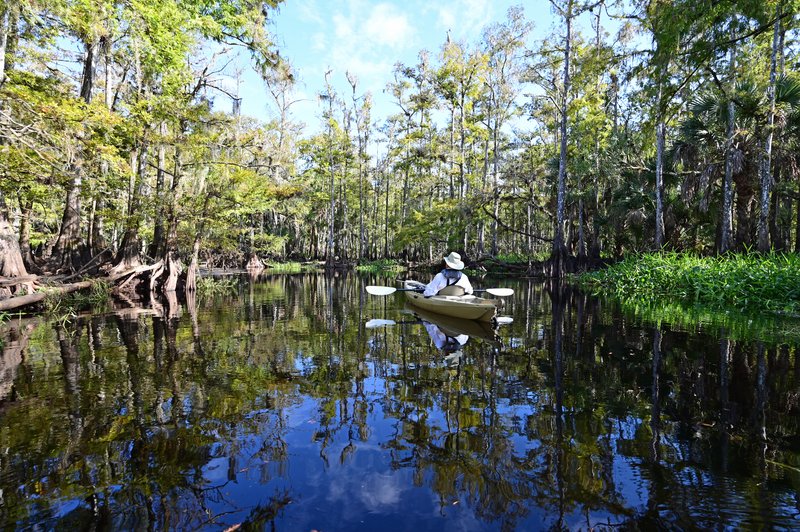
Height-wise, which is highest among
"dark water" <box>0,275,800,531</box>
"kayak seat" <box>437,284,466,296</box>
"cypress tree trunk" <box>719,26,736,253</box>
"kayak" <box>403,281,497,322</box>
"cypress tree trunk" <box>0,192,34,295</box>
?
"cypress tree trunk" <box>719,26,736,253</box>

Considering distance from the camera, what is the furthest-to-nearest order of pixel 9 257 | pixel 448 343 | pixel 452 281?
pixel 9 257 → pixel 452 281 → pixel 448 343

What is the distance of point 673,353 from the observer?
632 cm

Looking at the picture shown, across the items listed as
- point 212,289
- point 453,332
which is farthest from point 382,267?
point 453,332

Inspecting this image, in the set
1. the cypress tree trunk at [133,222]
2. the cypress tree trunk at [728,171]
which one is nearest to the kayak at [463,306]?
the cypress tree trunk at [133,222]

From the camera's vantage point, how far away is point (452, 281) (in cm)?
991

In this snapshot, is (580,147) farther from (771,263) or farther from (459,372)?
(459,372)

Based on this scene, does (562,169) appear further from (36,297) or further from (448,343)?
(36,297)

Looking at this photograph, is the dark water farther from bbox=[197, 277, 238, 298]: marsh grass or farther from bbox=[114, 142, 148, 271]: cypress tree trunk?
bbox=[197, 277, 238, 298]: marsh grass

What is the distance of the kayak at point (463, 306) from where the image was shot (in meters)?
8.62

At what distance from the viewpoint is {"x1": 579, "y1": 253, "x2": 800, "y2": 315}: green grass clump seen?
34.4ft

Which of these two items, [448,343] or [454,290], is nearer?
[448,343]

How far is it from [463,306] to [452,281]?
1.05m

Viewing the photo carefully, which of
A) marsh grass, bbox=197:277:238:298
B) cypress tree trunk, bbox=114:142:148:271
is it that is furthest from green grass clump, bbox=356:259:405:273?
cypress tree trunk, bbox=114:142:148:271

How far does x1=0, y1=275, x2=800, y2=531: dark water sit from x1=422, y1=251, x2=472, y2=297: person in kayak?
2.85 meters
